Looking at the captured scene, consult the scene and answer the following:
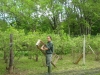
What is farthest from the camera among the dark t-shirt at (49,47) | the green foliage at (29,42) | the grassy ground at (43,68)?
the grassy ground at (43,68)

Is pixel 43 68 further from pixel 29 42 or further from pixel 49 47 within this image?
pixel 49 47

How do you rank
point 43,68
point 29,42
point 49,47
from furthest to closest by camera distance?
point 43,68, point 29,42, point 49,47

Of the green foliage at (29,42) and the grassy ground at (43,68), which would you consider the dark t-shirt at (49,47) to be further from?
the green foliage at (29,42)

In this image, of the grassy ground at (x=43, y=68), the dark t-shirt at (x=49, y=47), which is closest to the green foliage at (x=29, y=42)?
the grassy ground at (x=43, y=68)

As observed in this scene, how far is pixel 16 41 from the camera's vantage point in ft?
41.0

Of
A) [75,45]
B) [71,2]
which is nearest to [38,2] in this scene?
[71,2]

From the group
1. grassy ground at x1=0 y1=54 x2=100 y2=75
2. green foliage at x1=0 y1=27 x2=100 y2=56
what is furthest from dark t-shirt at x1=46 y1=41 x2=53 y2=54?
green foliage at x1=0 y1=27 x2=100 y2=56

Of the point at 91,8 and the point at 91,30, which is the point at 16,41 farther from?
the point at 91,30

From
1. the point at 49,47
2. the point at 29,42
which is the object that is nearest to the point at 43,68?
the point at 29,42

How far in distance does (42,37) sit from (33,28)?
46.7ft

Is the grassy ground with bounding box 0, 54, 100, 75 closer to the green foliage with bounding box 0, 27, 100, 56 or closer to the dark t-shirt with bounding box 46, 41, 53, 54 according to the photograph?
the green foliage with bounding box 0, 27, 100, 56

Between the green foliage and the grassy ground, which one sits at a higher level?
the green foliage

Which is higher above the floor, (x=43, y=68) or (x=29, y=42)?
(x=29, y=42)

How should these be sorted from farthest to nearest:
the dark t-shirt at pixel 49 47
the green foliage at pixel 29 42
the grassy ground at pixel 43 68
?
the grassy ground at pixel 43 68 → the green foliage at pixel 29 42 → the dark t-shirt at pixel 49 47
